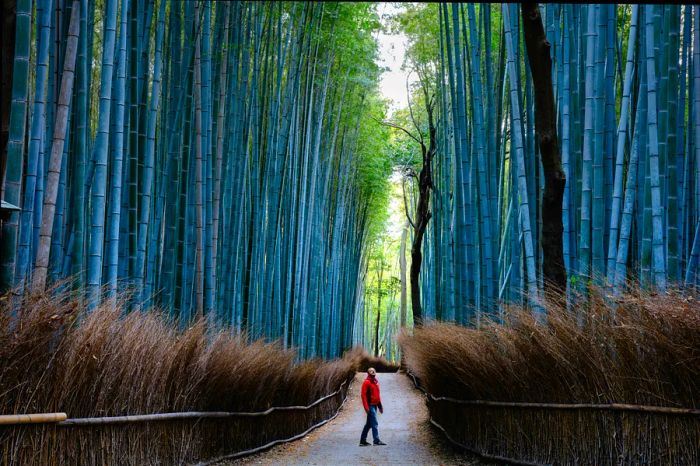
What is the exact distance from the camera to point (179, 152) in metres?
6.67

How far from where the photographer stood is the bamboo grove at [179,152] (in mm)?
4105

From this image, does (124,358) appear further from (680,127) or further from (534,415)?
(680,127)

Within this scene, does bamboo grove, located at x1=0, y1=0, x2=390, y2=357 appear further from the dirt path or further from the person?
the person

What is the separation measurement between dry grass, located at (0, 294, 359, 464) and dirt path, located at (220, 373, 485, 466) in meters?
0.83

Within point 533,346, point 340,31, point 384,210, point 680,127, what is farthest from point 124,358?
point 384,210

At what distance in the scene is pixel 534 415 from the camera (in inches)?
224

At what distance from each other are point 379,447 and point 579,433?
383cm

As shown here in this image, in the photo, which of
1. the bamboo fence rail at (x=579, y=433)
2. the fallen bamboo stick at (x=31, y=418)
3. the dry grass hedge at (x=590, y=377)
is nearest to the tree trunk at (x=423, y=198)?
the bamboo fence rail at (x=579, y=433)

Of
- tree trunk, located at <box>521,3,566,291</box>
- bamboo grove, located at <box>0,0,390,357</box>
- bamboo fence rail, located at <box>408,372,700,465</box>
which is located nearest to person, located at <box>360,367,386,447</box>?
bamboo fence rail, located at <box>408,372,700,465</box>

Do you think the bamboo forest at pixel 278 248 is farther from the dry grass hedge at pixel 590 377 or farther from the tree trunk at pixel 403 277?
the tree trunk at pixel 403 277

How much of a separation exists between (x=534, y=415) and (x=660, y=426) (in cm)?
162

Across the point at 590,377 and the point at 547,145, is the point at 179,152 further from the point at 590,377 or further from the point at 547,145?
the point at 590,377

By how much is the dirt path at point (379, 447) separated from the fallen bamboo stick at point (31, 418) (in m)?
3.10

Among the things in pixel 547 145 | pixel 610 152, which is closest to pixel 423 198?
pixel 610 152
